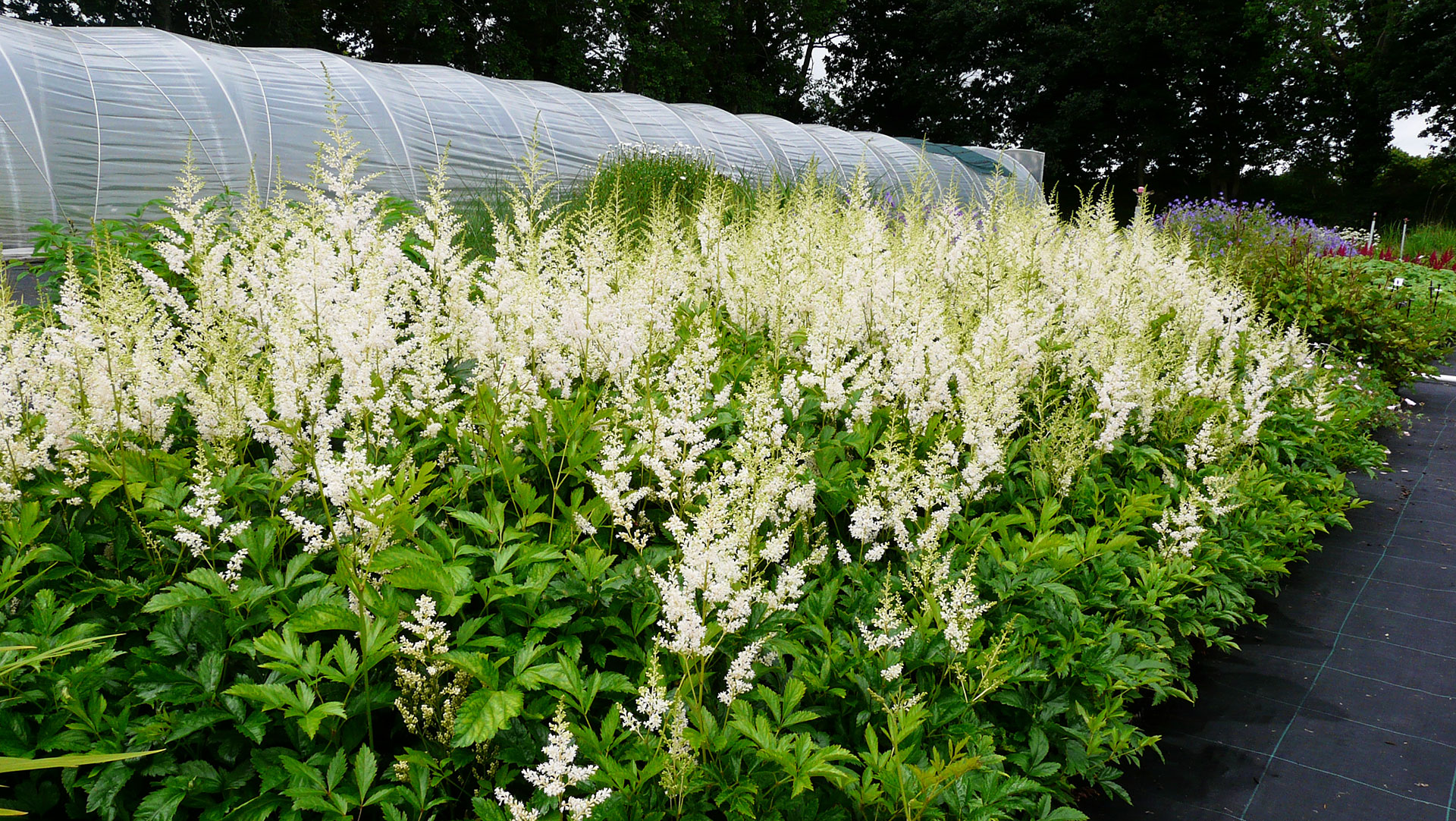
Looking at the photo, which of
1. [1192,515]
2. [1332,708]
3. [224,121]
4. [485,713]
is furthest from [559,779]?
A: [224,121]

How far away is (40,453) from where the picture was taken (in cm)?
223

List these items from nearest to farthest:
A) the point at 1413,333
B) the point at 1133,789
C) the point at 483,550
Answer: the point at 483,550 → the point at 1133,789 → the point at 1413,333

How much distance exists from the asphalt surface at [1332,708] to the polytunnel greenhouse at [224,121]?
333 cm

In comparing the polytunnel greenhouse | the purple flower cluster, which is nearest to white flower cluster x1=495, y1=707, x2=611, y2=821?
the polytunnel greenhouse

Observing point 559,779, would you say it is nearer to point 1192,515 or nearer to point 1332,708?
point 1192,515

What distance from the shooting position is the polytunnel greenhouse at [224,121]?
28.9 feet

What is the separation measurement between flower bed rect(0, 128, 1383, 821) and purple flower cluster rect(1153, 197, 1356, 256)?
5796mm

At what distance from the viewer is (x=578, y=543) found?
2350 mm

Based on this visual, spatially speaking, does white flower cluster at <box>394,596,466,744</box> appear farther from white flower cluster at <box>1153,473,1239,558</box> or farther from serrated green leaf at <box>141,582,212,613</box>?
white flower cluster at <box>1153,473,1239,558</box>

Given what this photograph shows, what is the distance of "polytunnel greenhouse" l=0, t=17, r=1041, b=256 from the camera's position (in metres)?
8.80

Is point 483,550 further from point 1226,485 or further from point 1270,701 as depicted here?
point 1270,701

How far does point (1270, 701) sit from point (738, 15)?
105 ft

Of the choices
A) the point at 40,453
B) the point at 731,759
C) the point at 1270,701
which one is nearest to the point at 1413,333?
the point at 1270,701

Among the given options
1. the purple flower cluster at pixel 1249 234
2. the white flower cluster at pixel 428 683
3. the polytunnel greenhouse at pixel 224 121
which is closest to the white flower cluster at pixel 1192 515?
the white flower cluster at pixel 428 683
